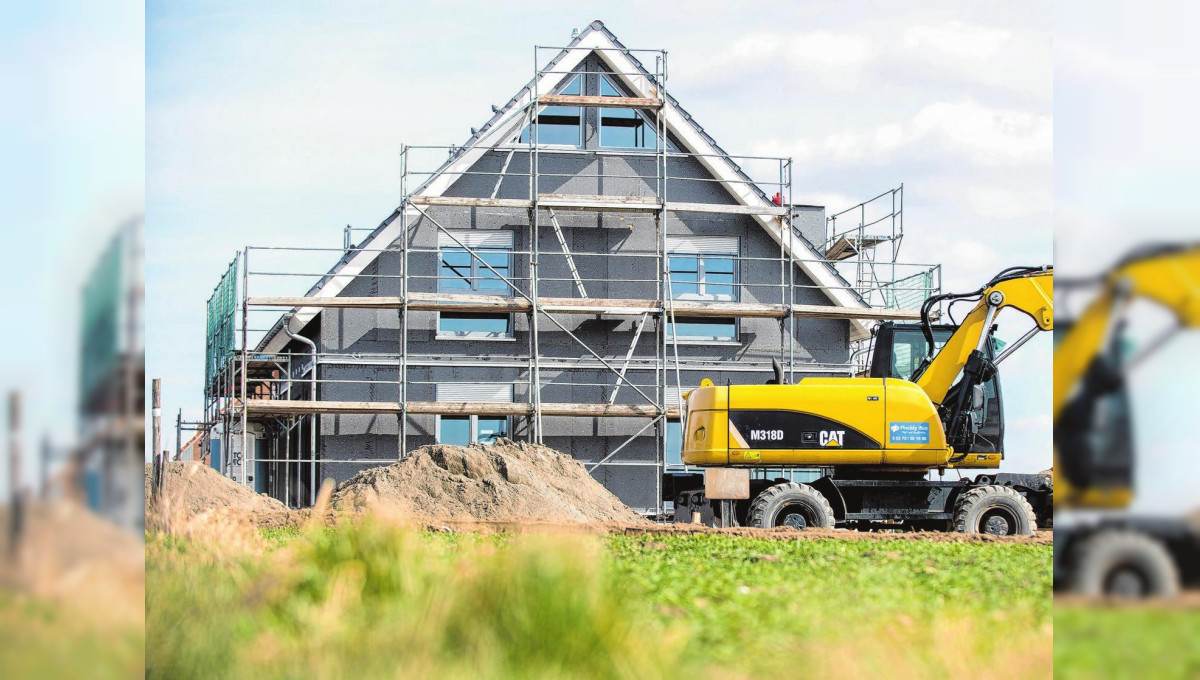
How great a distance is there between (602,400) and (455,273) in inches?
144

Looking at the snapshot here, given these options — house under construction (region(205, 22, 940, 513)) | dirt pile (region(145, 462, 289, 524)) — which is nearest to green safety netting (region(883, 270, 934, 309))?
house under construction (region(205, 22, 940, 513))

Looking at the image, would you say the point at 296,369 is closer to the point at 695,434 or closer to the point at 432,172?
the point at 432,172

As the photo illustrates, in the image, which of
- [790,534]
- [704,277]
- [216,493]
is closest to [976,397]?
[790,534]

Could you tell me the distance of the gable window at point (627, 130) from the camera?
82.5ft

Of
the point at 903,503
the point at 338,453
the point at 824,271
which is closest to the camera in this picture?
the point at 903,503

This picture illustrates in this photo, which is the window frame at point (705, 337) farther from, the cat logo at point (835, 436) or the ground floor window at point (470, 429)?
the cat logo at point (835, 436)

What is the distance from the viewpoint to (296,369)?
25.7 m
